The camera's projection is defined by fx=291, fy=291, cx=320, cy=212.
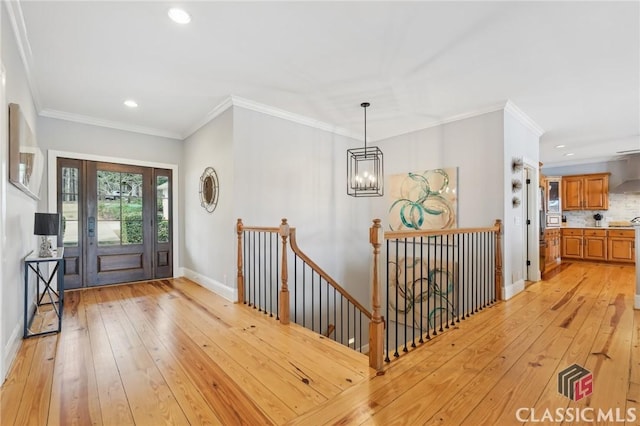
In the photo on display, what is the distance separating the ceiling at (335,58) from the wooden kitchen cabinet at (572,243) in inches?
135

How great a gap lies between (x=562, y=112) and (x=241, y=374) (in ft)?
17.2

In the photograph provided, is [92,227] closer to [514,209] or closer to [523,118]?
[514,209]

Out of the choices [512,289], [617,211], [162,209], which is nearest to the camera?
[512,289]

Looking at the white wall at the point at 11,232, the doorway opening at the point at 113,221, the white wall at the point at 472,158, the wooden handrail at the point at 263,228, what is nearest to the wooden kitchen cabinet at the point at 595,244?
the white wall at the point at 472,158

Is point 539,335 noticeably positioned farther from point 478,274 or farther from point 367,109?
point 367,109

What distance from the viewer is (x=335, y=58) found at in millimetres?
2826

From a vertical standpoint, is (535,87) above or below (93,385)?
above

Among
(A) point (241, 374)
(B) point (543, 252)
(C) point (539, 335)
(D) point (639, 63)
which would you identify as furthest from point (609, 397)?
(B) point (543, 252)

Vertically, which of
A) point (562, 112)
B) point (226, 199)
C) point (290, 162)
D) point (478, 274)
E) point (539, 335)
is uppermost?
point (562, 112)

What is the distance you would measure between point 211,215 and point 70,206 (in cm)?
213

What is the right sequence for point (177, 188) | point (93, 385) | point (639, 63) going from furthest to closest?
point (177, 188) → point (639, 63) → point (93, 385)

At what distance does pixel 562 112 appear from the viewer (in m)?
4.17

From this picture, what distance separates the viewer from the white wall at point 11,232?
1993 millimetres

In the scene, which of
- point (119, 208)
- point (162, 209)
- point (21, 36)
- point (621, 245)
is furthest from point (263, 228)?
point (621, 245)
